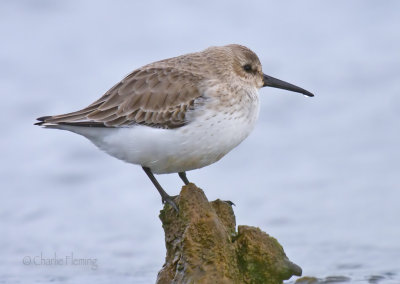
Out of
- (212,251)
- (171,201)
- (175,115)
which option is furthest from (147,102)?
(212,251)

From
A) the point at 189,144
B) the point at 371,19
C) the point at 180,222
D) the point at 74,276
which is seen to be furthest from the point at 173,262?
the point at 371,19

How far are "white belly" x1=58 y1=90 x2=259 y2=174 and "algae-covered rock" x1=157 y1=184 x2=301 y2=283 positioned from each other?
522mm

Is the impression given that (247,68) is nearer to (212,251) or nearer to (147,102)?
(147,102)

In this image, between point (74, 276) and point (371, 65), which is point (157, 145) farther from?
point (371, 65)

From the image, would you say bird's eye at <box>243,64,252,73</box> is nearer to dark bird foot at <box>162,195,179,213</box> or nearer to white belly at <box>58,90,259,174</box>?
white belly at <box>58,90,259,174</box>

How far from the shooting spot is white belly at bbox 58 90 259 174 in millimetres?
7477

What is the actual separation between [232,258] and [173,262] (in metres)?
0.55

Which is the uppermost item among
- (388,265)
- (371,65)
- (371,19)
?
(371,19)

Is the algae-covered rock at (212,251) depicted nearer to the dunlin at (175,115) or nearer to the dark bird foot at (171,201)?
the dark bird foot at (171,201)

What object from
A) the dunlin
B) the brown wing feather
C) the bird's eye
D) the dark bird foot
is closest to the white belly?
the dunlin

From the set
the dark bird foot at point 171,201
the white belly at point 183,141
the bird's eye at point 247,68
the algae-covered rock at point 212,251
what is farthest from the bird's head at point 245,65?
the algae-covered rock at point 212,251

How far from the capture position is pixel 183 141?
7.48 m

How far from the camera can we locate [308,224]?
11328mm

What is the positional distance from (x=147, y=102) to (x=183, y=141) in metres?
0.72
